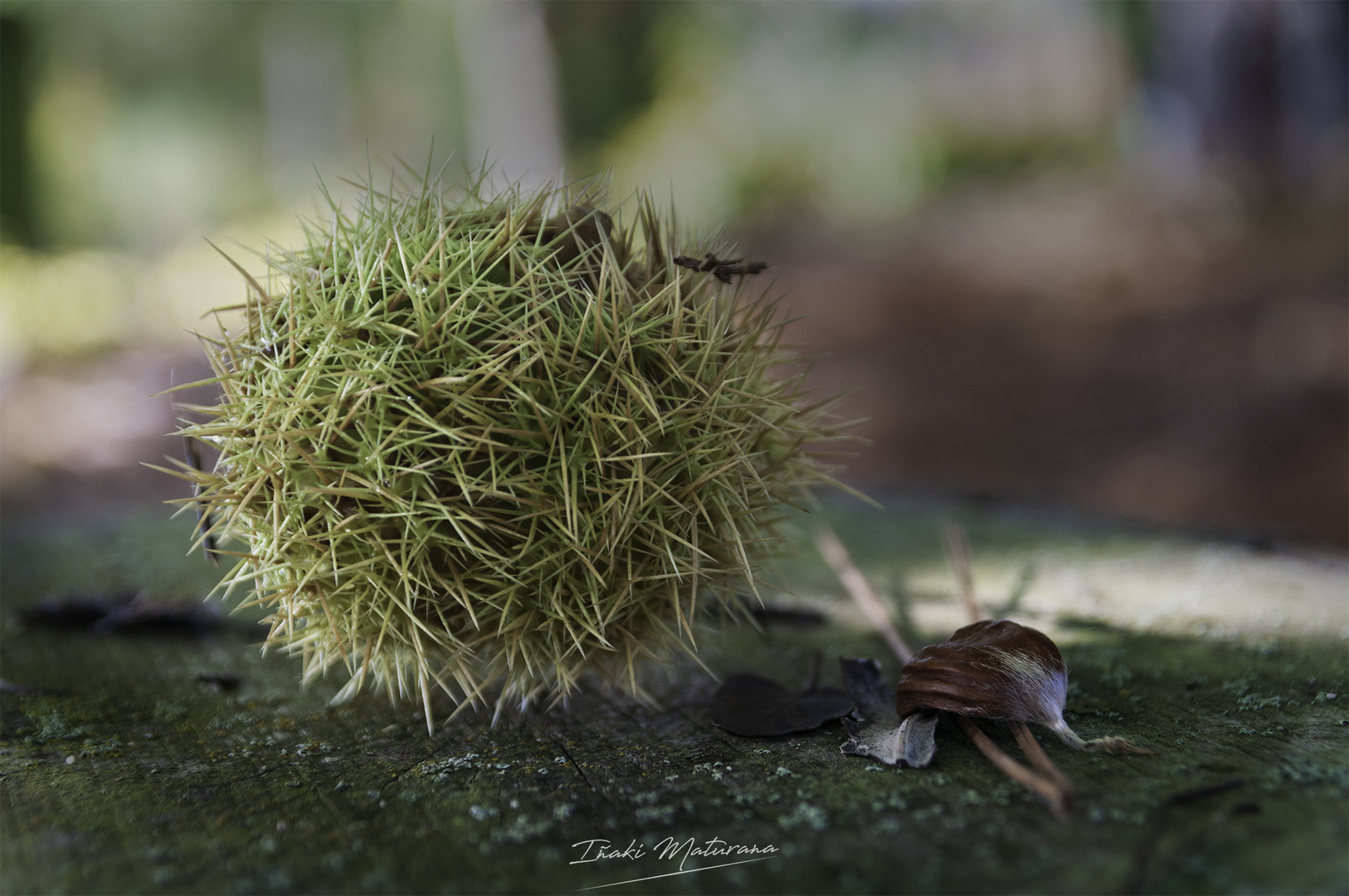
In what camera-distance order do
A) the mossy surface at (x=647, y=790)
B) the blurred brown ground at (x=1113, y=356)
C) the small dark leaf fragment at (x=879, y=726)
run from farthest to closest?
the blurred brown ground at (x=1113, y=356) < the small dark leaf fragment at (x=879, y=726) < the mossy surface at (x=647, y=790)

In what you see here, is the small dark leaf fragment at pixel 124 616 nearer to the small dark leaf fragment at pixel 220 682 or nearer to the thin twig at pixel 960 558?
the small dark leaf fragment at pixel 220 682

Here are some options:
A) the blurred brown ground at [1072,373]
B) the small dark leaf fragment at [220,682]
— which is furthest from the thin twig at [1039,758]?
the blurred brown ground at [1072,373]

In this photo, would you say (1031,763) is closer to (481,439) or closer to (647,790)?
(647,790)

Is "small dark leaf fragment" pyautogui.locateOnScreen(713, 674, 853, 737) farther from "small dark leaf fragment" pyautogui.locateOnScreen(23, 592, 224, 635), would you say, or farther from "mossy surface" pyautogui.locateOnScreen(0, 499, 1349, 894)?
"small dark leaf fragment" pyautogui.locateOnScreen(23, 592, 224, 635)

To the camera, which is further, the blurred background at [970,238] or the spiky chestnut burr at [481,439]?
the blurred background at [970,238]

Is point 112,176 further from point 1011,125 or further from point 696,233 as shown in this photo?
point 696,233

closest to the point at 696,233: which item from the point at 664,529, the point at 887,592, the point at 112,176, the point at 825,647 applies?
the point at 664,529

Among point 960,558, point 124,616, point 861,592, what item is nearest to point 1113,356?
point 960,558
